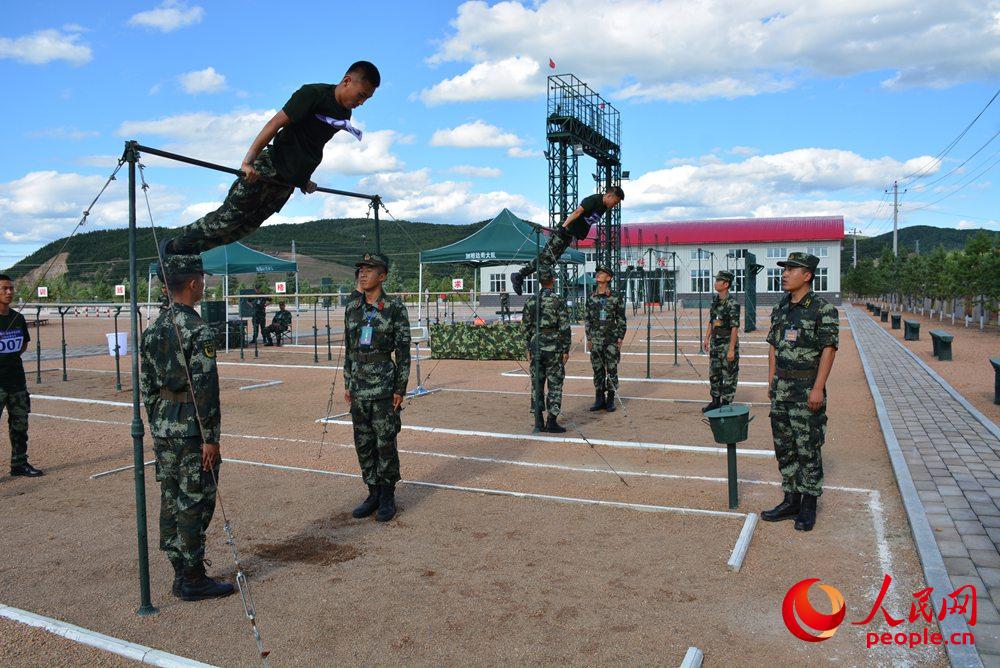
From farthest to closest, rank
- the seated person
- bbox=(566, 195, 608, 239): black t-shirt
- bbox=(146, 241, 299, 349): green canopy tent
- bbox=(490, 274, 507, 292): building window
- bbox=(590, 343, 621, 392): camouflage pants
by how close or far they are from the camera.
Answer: bbox=(490, 274, 507, 292): building window < the seated person < bbox=(146, 241, 299, 349): green canopy tent < bbox=(590, 343, 621, 392): camouflage pants < bbox=(566, 195, 608, 239): black t-shirt

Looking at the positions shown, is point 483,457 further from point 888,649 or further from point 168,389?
point 888,649

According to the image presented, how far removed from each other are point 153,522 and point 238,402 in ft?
21.7

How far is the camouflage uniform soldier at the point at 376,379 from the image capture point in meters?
5.79

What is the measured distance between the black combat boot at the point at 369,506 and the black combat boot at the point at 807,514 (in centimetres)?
324

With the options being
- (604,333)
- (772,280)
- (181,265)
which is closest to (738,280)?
(772,280)

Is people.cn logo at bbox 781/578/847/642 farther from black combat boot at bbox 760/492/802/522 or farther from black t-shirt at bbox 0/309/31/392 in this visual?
black t-shirt at bbox 0/309/31/392

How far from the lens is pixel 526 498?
6.24 m

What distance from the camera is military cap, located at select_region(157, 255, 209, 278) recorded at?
4.30 meters

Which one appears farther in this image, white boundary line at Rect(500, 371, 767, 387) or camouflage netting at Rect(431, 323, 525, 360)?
camouflage netting at Rect(431, 323, 525, 360)

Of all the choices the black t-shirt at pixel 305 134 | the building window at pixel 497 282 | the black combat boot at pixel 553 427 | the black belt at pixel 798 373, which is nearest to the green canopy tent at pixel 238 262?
the black combat boot at pixel 553 427

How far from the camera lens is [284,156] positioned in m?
4.30

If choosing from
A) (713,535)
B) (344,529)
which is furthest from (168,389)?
(713,535)

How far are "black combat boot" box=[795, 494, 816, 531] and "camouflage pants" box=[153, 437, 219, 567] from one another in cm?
404

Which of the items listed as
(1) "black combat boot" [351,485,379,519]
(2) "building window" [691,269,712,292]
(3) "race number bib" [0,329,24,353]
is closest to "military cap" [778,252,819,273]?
(1) "black combat boot" [351,485,379,519]
